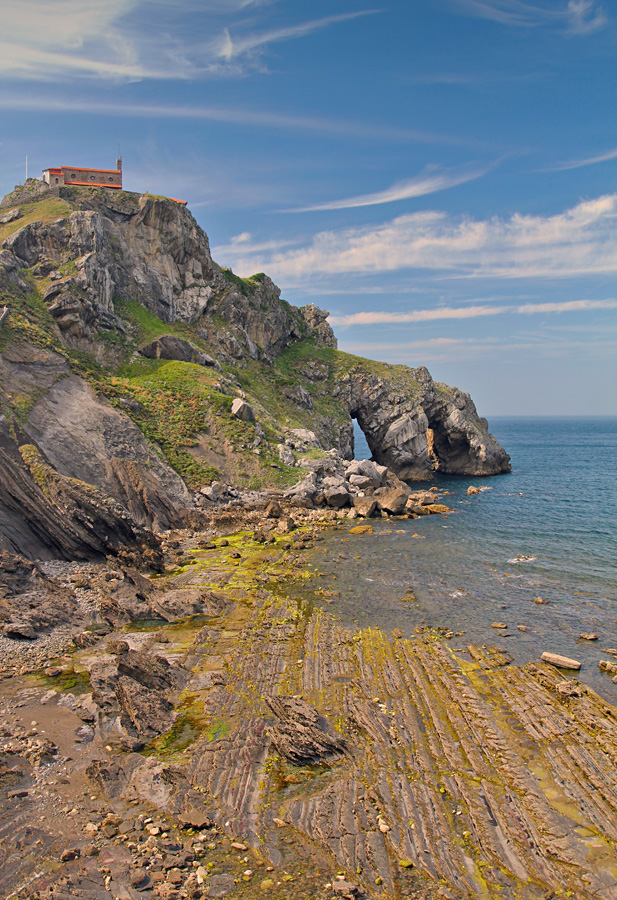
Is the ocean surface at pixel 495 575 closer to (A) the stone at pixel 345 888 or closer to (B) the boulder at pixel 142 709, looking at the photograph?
(B) the boulder at pixel 142 709

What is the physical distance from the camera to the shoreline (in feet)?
45.7

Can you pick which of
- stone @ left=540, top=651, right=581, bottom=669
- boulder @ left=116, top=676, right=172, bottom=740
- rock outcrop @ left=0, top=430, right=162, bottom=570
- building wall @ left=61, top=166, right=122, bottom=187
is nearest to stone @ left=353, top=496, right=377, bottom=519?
rock outcrop @ left=0, top=430, right=162, bottom=570

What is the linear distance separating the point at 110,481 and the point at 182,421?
1773 cm

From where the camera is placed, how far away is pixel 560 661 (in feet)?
87.7

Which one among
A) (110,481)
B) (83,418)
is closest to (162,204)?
(83,418)

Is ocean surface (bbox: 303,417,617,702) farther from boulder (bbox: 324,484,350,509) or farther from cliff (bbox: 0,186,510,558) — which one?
cliff (bbox: 0,186,510,558)

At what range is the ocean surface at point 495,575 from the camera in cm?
3089

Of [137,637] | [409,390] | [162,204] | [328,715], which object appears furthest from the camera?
[409,390]

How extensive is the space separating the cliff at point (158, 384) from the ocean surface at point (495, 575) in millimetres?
16783

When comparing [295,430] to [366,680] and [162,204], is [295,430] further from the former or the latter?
[366,680]

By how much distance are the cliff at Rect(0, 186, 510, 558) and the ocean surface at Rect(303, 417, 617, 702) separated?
661 inches

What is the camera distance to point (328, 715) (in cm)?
2181

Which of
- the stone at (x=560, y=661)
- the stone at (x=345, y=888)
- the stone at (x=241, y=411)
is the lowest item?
the stone at (x=560, y=661)

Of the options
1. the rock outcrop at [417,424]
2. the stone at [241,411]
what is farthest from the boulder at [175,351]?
the rock outcrop at [417,424]
